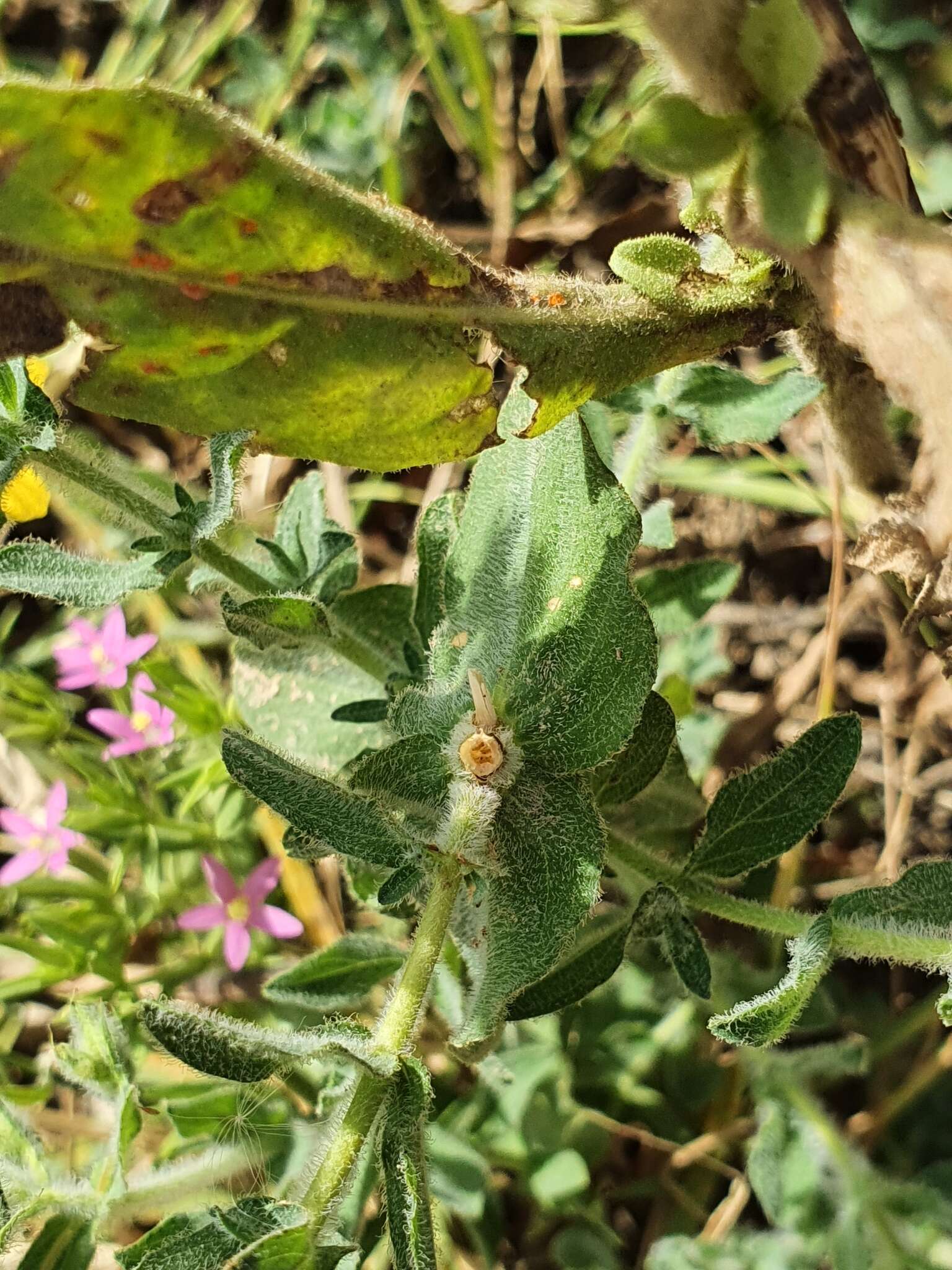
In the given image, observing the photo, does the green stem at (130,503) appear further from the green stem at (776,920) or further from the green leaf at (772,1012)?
the green leaf at (772,1012)

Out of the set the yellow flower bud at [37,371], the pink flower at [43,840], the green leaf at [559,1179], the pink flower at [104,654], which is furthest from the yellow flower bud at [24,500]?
the green leaf at [559,1179]

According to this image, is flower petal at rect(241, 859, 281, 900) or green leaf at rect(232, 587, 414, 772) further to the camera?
flower petal at rect(241, 859, 281, 900)

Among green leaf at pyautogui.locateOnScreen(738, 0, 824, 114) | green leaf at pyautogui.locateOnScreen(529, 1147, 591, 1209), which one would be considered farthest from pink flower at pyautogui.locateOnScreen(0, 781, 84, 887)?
green leaf at pyautogui.locateOnScreen(738, 0, 824, 114)

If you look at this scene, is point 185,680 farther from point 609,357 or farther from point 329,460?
point 609,357

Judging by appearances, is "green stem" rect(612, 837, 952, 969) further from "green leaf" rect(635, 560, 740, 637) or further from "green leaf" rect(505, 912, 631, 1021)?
"green leaf" rect(635, 560, 740, 637)

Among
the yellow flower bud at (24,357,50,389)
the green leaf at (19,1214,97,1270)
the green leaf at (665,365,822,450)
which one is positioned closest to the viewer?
the green leaf at (19,1214,97,1270)

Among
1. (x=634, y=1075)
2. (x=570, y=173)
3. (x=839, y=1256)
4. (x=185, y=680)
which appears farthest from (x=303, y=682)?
(x=570, y=173)

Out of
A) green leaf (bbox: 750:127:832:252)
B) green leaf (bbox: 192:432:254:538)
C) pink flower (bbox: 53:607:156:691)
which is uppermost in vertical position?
green leaf (bbox: 750:127:832:252)
